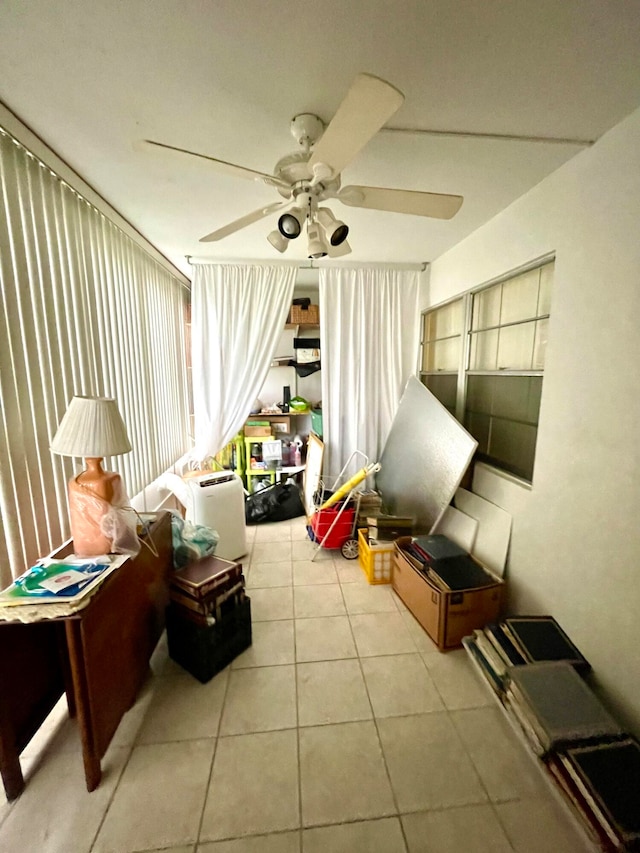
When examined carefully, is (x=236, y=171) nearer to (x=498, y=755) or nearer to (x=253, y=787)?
(x=253, y=787)

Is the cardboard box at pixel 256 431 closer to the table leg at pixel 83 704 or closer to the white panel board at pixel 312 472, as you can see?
the white panel board at pixel 312 472

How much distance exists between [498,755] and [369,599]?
0.97m

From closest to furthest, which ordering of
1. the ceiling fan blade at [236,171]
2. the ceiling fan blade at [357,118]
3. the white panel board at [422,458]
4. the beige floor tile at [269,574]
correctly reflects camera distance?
the ceiling fan blade at [357,118] → the ceiling fan blade at [236,171] → the white panel board at [422,458] → the beige floor tile at [269,574]

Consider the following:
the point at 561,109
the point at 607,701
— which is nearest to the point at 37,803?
the point at 607,701

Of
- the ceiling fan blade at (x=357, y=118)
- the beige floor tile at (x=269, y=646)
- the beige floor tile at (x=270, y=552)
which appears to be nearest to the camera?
the ceiling fan blade at (x=357, y=118)

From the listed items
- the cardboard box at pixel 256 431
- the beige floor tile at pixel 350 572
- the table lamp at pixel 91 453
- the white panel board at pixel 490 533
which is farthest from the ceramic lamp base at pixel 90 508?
the cardboard box at pixel 256 431

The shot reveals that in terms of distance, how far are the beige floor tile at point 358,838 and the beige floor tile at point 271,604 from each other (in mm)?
975

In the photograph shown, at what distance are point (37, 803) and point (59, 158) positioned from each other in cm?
264

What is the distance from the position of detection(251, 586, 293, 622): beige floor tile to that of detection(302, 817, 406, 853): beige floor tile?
97cm

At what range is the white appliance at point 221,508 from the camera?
2406 millimetres

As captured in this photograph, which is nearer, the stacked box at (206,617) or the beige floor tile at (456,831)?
the beige floor tile at (456,831)

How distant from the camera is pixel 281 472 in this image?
11.8ft

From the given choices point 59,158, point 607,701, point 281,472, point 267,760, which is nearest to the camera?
point 267,760

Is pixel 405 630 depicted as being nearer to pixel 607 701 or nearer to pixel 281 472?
pixel 607 701
